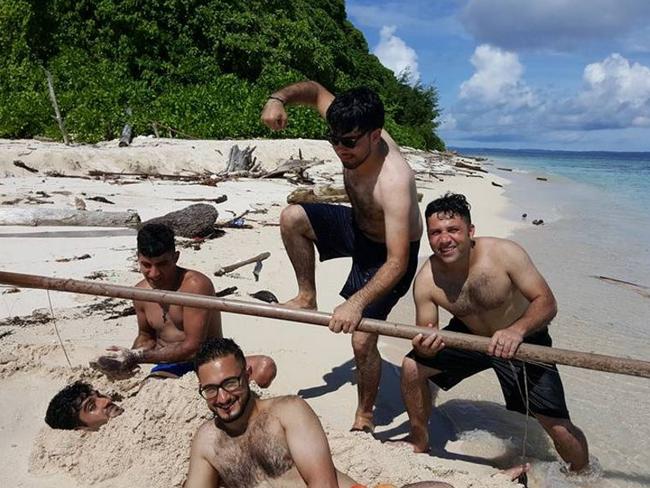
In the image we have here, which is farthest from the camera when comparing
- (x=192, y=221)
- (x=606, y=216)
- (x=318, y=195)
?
(x=606, y=216)

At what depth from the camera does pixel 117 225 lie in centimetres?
720

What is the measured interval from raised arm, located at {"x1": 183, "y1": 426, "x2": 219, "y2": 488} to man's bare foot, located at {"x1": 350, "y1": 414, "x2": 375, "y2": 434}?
110cm

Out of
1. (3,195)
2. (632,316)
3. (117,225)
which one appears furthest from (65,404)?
(3,195)

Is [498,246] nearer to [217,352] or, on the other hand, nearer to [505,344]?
[505,344]

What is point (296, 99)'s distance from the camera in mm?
3855

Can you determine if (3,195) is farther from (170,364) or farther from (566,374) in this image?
(566,374)

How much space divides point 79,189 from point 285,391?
6.85 m

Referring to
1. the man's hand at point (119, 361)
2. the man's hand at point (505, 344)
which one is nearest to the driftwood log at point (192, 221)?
the man's hand at point (119, 361)

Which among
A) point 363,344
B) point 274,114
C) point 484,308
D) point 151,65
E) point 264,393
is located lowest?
point 264,393

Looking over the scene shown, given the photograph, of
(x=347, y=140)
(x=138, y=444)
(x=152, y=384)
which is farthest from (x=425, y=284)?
(x=138, y=444)

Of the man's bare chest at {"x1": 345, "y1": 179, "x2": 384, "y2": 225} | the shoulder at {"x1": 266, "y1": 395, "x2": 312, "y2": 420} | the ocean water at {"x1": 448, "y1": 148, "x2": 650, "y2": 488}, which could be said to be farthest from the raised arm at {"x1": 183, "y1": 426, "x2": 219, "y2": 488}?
the ocean water at {"x1": 448, "y1": 148, "x2": 650, "y2": 488}

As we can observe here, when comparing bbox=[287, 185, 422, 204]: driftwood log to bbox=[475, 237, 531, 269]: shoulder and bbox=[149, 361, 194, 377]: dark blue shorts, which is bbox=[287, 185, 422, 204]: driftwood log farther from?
bbox=[475, 237, 531, 269]: shoulder

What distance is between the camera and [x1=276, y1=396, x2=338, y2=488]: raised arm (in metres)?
2.49

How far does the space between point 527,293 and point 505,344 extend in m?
0.44
